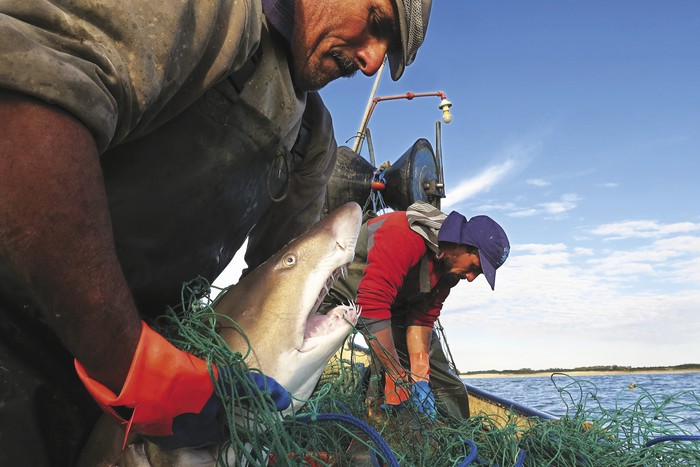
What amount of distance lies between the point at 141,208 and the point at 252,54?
1.97 feet

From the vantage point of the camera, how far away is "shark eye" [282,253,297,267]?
166 centimetres

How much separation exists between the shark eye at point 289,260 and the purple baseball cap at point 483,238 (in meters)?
2.87

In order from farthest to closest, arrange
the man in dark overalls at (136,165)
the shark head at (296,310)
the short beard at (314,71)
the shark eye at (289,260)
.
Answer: the short beard at (314,71)
the shark eye at (289,260)
the shark head at (296,310)
the man in dark overalls at (136,165)

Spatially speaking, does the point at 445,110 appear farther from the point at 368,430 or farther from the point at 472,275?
the point at 368,430

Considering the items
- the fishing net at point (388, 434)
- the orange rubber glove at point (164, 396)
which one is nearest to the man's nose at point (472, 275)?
the fishing net at point (388, 434)

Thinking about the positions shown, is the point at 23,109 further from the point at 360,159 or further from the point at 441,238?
the point at 360,159

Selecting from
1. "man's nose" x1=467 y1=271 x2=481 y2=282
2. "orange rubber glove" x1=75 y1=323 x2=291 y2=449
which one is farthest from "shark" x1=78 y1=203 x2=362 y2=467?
"man's nose" x1=467 y1=271 x2=481 y2=282

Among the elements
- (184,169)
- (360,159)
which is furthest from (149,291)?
(360,159)

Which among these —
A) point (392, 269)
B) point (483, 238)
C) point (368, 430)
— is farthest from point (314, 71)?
point (483, 238)

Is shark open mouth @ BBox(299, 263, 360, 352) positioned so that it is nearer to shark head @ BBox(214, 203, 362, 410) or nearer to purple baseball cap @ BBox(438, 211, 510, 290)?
shark head @ BBox(214, 203, 362, 410)

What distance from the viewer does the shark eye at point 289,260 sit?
166 cm

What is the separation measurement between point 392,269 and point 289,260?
2688 mm

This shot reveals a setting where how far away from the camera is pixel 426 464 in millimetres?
1755

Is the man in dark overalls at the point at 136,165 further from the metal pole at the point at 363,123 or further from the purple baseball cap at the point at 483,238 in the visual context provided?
the metal pole at the point at 363,123
